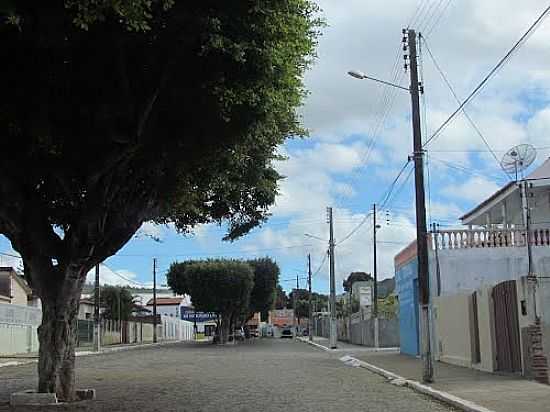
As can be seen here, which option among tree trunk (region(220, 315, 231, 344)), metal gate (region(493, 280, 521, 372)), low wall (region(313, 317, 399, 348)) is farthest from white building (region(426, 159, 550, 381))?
tree trunk (region(220, 315, 231, 344))

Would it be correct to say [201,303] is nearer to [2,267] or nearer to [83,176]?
[2,267]

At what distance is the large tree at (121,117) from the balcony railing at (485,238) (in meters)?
11.2

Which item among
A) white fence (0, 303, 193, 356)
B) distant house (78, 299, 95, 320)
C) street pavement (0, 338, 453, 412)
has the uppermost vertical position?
distant house (78, 299, 95, 320)

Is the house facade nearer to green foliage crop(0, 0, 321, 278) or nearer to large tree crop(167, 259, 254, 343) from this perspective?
green foliage crop(0, 0, 321, 278)

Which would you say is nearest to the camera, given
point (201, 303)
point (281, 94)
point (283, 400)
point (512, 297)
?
point (281, 94)

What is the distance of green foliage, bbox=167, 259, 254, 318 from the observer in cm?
6406

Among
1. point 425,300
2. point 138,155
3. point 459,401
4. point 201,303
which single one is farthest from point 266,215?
point 201,303

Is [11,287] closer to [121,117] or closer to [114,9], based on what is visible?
[121,117]

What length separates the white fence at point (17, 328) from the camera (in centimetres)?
4141

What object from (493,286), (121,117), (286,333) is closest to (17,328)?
(493,286)

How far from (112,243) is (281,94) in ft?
19.3

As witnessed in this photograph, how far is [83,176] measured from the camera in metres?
14.1

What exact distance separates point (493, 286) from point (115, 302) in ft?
180

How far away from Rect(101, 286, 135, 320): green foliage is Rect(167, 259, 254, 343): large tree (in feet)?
25.0
